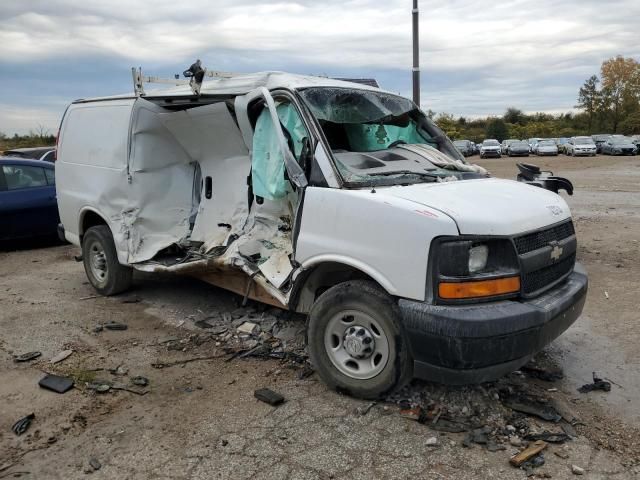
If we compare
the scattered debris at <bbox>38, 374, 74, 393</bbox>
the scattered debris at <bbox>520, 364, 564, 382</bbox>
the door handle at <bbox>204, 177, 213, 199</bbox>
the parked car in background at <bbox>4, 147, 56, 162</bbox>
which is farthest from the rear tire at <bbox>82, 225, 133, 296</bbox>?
the parked car in background at <bbox>4, 147, 56, 162</bbox>

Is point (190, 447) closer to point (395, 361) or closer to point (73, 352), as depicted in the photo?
point (395, 361)

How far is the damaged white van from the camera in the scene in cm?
342

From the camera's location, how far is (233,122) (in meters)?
5.30

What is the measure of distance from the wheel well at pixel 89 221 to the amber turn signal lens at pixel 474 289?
15.1 feet

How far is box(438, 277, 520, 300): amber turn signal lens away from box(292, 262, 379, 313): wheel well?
0.73m

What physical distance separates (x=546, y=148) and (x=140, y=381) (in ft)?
146

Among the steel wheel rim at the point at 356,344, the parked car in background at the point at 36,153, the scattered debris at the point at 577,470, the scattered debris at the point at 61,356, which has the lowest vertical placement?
the scattered debris at the point at 577,470

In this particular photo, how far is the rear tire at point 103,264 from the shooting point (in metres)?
6.40

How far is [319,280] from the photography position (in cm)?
430

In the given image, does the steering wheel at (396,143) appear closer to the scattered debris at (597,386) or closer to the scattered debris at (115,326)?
the scattered debris at (597,386)

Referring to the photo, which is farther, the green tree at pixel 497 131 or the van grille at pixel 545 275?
the green tree at pixel 497 131

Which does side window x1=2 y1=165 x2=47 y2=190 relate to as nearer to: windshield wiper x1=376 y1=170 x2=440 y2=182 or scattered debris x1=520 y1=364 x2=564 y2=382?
windshield wiper x1=376 y1=170 x2=440 y2=182

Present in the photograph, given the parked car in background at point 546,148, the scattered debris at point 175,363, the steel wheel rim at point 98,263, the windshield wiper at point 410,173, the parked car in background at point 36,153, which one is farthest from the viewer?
the parked car in background at point 546,148

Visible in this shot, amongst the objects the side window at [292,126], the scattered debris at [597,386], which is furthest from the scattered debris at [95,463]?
the scattered debris at [597,386]
